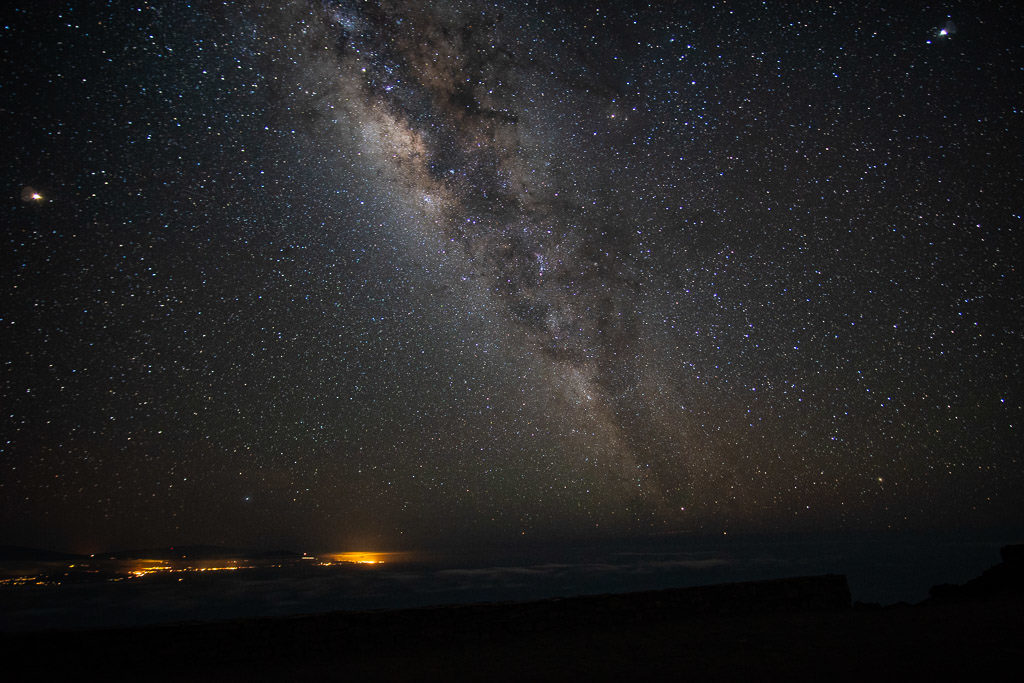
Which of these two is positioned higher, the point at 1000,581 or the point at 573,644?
the point at 1000,581

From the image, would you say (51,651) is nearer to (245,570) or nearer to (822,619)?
(822,619)

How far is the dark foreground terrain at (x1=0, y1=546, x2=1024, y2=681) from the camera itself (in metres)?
4.83

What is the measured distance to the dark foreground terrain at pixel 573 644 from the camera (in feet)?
15.8

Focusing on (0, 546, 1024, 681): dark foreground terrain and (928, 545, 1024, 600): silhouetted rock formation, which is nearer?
(0, 546, 1024, 681): dark foreground terrain

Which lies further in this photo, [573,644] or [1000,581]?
[1000,581]

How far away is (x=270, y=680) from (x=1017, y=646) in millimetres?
7548

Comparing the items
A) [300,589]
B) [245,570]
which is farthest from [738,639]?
[245,570]

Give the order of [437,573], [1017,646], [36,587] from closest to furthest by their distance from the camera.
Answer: [1017,646]
[36,587]
[437,573]

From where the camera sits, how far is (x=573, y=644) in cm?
621

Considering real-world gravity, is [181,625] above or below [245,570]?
above

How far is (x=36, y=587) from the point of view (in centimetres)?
4969

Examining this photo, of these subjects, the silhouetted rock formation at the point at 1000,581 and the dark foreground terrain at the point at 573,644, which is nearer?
the dark foreground terrain at the point at 573,644

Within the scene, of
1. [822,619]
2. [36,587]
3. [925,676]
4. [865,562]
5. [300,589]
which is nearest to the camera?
[925,676]

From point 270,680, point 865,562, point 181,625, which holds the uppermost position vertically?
point 181,625
